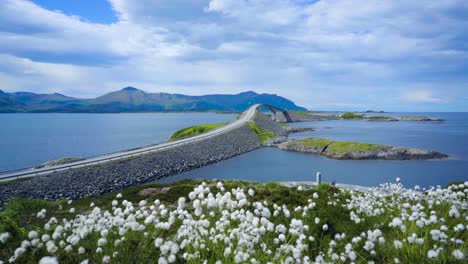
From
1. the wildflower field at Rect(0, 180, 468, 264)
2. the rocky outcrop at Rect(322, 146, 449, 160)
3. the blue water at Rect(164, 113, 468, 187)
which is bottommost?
the blue water at Rect(164, 113, 468, 187)

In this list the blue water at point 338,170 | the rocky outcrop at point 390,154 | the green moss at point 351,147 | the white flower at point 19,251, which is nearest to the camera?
the white flower at point 19,251

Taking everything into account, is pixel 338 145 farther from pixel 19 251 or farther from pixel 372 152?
pixel 19 251

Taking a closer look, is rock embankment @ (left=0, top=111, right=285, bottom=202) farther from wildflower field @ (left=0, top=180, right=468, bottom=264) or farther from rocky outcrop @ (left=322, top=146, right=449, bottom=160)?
wildflower field @ (left=0, top=180, right=468, bottom=264)

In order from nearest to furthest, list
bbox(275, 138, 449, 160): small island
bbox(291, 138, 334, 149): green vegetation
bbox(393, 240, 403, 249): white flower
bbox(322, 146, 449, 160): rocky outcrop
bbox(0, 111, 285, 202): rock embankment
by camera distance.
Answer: bbox(393, 240, 403, 249): white flower → bbox(0, 111, 285, 202): rock embankment → bbox(322, 146, 449, 160): rocky outcrop → bbox(275, 138, 449, 160): small island → bbox(291, 138, 334, 149): green vegetation

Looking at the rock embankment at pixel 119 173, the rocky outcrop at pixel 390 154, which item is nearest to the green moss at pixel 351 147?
the rocky outcrop at pixel 390 154

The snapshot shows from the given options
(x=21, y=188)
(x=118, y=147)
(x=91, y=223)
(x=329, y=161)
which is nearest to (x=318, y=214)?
(x=91, y=223)

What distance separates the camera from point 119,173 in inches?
1672

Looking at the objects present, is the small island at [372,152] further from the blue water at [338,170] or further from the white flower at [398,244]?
the white flower at [398,244]

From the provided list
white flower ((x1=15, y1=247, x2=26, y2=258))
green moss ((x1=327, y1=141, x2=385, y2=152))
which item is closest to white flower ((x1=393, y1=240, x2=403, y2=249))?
white flower ((x1=15, y1=247, x2=26, y2=258))

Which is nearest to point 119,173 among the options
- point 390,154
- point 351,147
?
point 351,147

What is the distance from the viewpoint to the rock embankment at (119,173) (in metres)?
33.1

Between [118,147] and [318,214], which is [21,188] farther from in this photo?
[118,147]

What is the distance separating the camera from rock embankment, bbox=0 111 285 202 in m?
33.1

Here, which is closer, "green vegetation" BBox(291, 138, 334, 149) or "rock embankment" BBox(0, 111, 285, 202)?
"rock embankment" BBox(0, 111, 285, 202)
